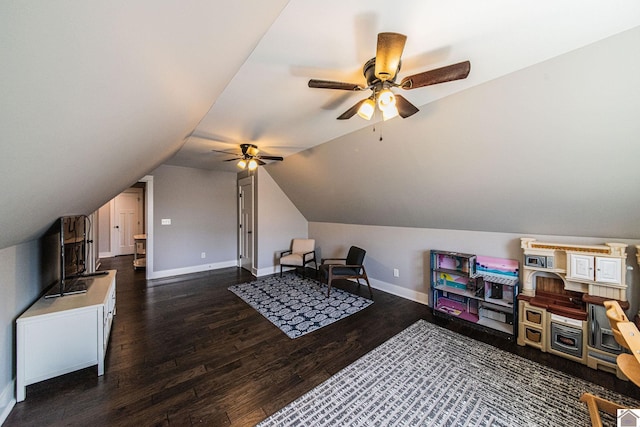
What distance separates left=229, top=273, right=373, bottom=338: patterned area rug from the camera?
305 centimetres

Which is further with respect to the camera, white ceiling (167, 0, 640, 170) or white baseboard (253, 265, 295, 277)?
white baseboard (253, 265, 295, 277)

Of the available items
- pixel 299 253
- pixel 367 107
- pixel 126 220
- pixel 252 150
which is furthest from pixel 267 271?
pixel 126 220

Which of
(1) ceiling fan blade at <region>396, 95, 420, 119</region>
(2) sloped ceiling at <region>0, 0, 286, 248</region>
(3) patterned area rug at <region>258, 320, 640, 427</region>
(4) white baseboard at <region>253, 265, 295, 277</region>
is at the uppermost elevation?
(1) ceiling fan blade at <region>396, 95, 420, 119</region>

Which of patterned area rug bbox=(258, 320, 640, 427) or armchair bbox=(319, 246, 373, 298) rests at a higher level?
armchair bbox=(319, 246, 373, 298)

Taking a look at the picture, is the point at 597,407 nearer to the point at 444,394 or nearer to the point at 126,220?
the point at 444,394

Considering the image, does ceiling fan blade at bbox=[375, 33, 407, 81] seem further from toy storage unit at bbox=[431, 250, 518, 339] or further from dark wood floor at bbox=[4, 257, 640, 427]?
toy storage unit at bbox=[431, 250, 518, 339]

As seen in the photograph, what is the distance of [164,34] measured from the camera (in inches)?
33.4

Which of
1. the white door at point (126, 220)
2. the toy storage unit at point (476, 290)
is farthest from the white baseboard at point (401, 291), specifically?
the white door at point (126, 220)

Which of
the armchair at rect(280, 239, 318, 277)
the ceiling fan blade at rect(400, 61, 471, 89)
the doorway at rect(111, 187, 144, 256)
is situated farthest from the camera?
the doorway at rect(111, 187, 144, 256)

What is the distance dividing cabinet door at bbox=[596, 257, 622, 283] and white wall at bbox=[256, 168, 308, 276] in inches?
189

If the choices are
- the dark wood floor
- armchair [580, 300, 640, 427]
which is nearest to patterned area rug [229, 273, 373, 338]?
the dark wood floor

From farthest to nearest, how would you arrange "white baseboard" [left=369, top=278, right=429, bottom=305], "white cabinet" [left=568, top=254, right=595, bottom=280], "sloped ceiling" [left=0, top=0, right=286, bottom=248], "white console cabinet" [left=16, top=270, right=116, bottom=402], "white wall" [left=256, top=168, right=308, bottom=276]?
"white wall" [left=256, top=168, right=308, bottom=276], "white baseboard" [left=369, top=278, right=429, bottom=305], "white cabinet" [left=568, top=254, right=595, bottom=280], "white console cabinet" [left=16, top=270, right=116, bottom=402], "sloped ceiling" [left=0, top=0, right=286, bottom=248]

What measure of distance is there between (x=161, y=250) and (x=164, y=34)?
5.10 metres

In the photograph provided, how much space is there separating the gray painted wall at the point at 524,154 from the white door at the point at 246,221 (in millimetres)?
2393
